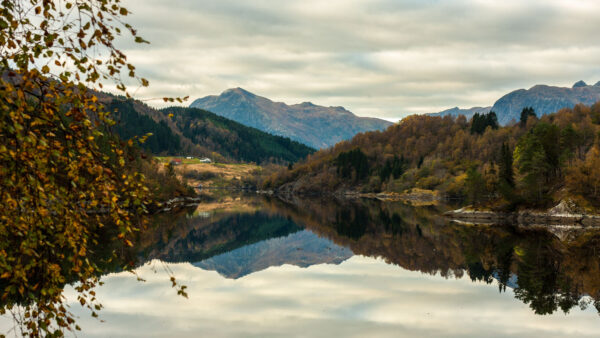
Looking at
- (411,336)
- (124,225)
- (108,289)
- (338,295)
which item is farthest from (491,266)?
(124,225)

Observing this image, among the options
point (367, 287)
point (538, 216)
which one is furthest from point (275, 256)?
point (538, 216)

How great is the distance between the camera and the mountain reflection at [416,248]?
44625mm

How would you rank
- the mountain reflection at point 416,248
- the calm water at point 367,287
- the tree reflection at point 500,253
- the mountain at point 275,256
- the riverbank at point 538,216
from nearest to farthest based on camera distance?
the calm water at point 367,287 → the tree reflection at point 500,253 → the mountain reflection at point 416,248 → the mountain at point 275,256 → the riverbank at point 538,216

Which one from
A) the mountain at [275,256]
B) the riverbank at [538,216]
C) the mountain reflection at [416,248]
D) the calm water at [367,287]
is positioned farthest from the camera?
the riverbank at [538,216]

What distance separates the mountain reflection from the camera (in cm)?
4462

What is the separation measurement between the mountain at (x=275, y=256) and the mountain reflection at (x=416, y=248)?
0.13 m

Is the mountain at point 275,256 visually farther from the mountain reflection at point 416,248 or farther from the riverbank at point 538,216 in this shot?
the riverbank at point 538,216

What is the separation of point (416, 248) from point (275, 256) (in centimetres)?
2121

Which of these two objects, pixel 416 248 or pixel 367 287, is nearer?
pixel 367 287

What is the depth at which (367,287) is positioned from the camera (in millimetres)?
45594

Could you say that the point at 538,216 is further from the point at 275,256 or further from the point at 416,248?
the point at 275,256

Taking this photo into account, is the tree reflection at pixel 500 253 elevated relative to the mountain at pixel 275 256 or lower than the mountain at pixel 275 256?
elevated

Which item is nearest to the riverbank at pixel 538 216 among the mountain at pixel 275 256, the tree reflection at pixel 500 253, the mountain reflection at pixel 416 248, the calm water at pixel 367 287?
the mountain reflection at pixel 416 248

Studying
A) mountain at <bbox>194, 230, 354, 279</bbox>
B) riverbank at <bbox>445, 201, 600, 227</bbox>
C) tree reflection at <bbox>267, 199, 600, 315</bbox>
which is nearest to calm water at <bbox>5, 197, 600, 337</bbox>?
tree reflection at <bbox>267, 199, 600, 315</bbox>
